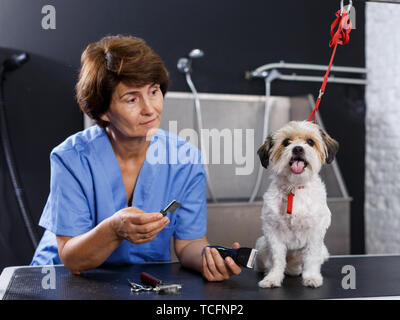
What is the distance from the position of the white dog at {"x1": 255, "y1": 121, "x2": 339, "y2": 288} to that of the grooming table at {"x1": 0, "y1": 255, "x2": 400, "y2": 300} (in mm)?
41

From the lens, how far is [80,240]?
97 centimetres

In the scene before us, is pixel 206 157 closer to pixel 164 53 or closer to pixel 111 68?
pixel 164 53

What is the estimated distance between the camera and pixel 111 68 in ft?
3.21

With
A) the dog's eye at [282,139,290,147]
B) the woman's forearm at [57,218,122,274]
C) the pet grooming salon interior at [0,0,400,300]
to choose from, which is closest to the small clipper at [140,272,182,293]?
the pet grooming salon interior at [0,0,400,300]

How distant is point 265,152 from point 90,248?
405mm

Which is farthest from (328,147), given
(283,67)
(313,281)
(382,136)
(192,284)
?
(382,136)

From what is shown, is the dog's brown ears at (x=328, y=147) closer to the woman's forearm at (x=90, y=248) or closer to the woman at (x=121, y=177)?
the woman at (x=121, y=177)

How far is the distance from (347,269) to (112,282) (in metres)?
0.49

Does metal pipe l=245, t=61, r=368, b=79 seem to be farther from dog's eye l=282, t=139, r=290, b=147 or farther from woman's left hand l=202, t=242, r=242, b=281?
woman's left hand l=202, t=242, r=242, b=281

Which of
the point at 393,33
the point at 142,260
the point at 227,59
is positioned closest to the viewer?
the point at 142,260

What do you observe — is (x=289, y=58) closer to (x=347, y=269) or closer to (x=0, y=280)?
(x=347, y=269)

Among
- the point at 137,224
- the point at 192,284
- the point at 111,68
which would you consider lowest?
the point at 192,284

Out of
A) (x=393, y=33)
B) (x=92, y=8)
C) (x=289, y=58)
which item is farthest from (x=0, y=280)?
(x=393, y=33)

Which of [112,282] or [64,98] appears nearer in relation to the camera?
[112,282]
